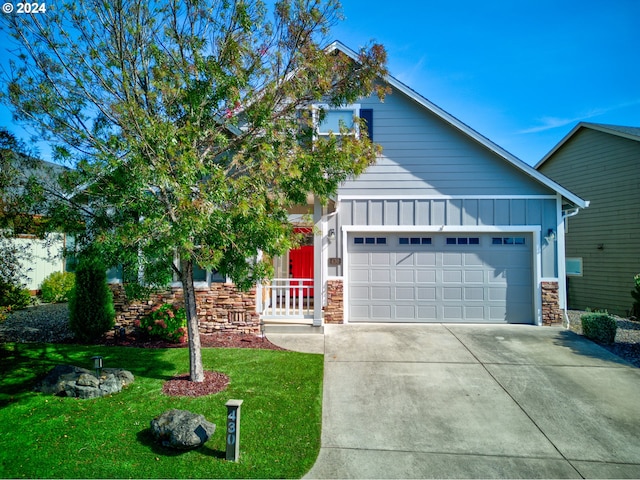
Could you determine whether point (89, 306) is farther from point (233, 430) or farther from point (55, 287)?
point (55, 287)

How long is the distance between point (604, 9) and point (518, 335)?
8535 mm

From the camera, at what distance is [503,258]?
9.76 metres

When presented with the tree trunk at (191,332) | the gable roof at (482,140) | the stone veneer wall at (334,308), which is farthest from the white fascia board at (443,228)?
the tree trunk at (191,332)

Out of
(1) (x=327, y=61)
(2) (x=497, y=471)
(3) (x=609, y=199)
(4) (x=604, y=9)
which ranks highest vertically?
(4) (x=604, y=9)

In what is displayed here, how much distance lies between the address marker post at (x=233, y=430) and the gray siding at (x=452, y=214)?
20.4 feet

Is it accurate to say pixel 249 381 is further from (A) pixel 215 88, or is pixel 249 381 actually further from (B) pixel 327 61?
(B) pixel 327 61

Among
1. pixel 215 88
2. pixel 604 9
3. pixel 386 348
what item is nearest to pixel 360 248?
pixel 386 348

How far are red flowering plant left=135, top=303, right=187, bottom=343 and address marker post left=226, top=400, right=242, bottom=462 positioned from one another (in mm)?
4614

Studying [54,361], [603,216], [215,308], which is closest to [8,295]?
[54,361]

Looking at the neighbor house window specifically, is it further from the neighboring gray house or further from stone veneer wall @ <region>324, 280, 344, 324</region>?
stone veneer wall @ <region>324, 280, 344, 324</region>

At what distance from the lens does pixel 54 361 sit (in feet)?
21.7

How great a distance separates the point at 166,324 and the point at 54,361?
2008 millimetres

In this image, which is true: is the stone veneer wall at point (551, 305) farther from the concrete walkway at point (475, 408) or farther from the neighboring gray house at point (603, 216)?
the neighboring gray house at point (603, 216)

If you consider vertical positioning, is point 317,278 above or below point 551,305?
above
